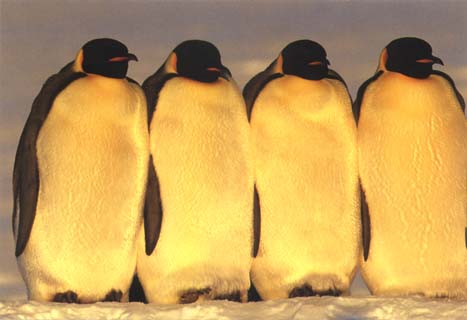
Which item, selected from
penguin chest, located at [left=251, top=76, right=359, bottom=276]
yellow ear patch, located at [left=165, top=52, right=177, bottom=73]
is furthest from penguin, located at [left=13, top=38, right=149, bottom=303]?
penguin chest, located at [left=251, top=76, right=359, bottom=276]

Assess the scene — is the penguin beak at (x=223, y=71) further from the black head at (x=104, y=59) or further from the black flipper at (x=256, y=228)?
the black flipper at (x=256, y=228)

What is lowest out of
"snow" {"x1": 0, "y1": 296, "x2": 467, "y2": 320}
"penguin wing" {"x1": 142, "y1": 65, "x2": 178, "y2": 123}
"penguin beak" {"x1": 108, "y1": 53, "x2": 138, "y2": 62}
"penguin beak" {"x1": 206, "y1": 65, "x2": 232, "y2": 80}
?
"snow" {"x1": 0, "y1": 296, "x2": 467, "y2": 320}

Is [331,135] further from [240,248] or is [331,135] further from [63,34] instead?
[63,34]

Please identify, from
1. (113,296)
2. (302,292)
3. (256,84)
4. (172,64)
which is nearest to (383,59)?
(256,84)

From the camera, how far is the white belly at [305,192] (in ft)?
11.7

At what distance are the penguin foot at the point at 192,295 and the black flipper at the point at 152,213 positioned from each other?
16 centimetres

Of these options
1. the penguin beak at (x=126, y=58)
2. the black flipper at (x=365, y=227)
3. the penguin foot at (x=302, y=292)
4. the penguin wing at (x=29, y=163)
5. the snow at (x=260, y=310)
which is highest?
the penguin beak at (x=126, y=58)

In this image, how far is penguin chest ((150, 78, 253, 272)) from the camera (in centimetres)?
351

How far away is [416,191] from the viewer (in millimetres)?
3578

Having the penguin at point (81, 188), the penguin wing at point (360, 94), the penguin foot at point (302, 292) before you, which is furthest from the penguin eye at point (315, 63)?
the penguin foot at point (302, 292)

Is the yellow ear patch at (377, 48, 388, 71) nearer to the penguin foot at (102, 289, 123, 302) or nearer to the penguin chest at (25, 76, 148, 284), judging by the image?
the penguin chest at (25, 76, 148, 284)

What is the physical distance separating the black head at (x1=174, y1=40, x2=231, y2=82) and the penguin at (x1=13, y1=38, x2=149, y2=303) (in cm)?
18

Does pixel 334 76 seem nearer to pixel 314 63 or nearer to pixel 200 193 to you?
pixel 314 63

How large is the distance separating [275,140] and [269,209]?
0.21 metres
